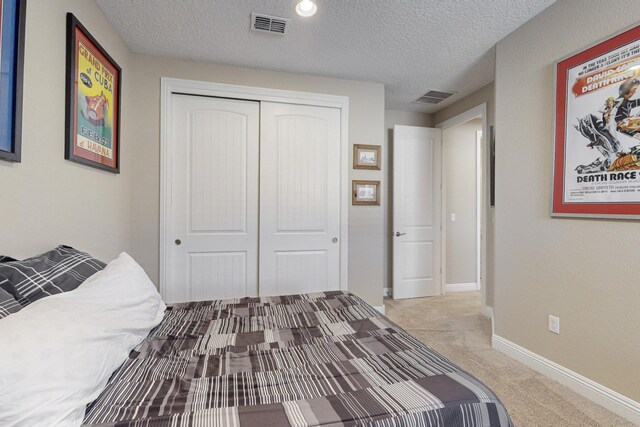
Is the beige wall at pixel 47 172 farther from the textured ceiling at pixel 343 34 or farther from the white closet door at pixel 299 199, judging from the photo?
the white closet door at pixel 299 199

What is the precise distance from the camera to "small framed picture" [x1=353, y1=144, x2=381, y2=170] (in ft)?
10.7

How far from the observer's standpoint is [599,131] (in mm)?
1794

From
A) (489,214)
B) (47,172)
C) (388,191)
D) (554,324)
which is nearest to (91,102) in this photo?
→ (47,172)

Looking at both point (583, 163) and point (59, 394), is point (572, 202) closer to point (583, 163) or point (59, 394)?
point (583, 163)

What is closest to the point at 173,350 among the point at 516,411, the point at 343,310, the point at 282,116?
the point at 343,310

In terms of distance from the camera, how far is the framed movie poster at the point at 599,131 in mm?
1645

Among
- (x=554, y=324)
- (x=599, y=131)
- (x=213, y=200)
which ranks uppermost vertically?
(x=599, y=131)

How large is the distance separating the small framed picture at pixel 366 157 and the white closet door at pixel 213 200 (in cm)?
106

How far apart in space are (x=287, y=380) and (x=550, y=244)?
2.09m

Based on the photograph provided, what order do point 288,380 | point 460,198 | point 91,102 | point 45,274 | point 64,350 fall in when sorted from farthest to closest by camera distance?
point 460,198, point 91,102, point 45,274, point 288,380, point 64,350

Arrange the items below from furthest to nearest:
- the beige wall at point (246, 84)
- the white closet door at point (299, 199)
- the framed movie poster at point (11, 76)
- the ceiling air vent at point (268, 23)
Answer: the white closet door at point (299, 199)
the beige wall at point (246, 84)
the ceiling air vent at point (268, 23)
the framed movie poster at point (11, 76)

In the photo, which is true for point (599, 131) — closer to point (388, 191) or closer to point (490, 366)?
point (490, 366)

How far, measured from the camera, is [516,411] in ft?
5.64

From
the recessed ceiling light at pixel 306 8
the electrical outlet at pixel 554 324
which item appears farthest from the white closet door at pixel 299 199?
the electrical outlet at pixel 554 324
